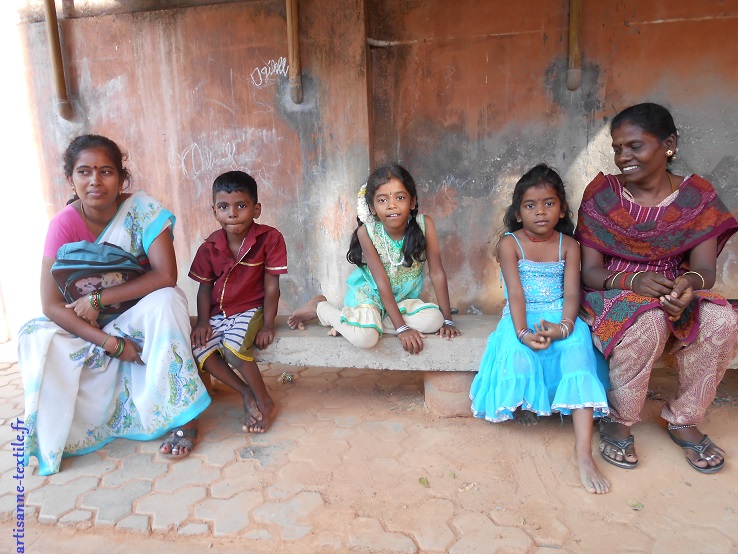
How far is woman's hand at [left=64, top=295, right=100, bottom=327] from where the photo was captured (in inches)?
103

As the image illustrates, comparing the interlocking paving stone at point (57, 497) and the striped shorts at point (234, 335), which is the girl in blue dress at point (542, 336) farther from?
the interlocking paving stone at point (57, 497)

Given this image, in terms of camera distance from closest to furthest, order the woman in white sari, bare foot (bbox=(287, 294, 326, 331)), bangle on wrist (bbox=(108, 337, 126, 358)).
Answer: the woman in white sari, bangle on wrist (bbox=(108, 337, 126, 358)), bare foot (bbox=(287, 294, 326, 331))

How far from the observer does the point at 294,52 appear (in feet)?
13.3

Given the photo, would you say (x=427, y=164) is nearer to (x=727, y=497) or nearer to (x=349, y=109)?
(x=349, y=109)

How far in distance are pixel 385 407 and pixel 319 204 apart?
200 centimetres

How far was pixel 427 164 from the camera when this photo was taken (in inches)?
179

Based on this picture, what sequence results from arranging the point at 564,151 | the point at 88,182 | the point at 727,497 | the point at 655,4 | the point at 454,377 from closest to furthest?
1. the point at 727,497
2. the point at 88,182
3. the point at 454,377
4. the point at 655,4
5. the point at 564,151

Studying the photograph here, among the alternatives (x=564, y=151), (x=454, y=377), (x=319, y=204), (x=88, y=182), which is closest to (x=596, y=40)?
(x=564, y=151)

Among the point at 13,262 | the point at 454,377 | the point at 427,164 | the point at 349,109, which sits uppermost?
the point at 349,109

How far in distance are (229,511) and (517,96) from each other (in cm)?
371

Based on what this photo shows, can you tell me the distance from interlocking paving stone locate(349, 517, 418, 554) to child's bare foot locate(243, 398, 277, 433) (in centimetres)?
92

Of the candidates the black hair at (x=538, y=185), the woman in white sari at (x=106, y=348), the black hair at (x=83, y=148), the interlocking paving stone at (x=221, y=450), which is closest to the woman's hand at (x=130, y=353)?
the woman in white sari at (x=106, y=348)

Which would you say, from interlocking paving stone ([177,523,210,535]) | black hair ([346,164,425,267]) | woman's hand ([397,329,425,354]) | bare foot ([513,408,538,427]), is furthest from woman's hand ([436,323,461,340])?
interlocking paving stone ([177,523,210,535])

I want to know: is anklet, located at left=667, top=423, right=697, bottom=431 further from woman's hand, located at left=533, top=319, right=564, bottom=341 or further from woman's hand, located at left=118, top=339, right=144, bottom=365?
woman's hand, located at left=118, top=339, right=144, bottom=365
